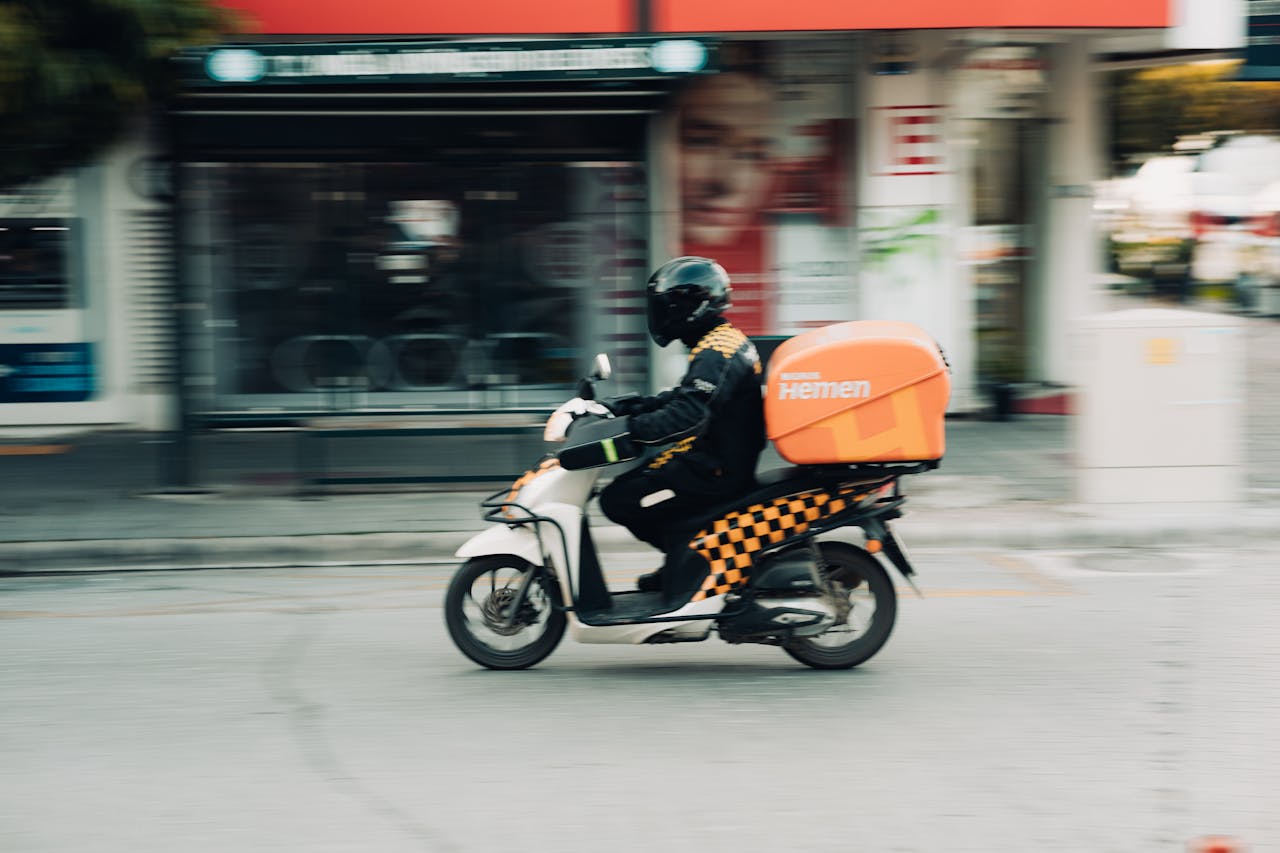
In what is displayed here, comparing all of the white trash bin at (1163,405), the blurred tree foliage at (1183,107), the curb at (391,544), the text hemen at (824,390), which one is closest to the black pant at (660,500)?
the text hemen at (824,390)

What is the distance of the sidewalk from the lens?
352 inches

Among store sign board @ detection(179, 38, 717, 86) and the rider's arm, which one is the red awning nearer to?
store sign board @ detection(179, 38, 717, 86)

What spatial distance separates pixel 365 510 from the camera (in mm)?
9977

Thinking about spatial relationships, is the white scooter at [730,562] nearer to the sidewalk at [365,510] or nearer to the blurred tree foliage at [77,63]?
the sidewalk at [365,510]

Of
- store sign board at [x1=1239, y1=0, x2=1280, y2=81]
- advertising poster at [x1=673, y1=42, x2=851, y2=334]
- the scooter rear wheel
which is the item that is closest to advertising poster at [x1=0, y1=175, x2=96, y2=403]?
advertising poster at [x1=673, y1=42, x2=851, y2=334]

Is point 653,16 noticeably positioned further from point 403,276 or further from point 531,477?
point 531,477

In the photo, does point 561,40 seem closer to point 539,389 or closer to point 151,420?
point 539,389

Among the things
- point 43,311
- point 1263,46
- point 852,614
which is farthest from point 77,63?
point 1263,46

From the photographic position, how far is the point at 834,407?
5754mm

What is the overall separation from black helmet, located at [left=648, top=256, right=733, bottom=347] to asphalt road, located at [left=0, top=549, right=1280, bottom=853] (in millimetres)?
1410

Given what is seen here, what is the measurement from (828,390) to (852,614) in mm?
966

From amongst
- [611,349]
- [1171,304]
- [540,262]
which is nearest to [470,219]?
[540,262]

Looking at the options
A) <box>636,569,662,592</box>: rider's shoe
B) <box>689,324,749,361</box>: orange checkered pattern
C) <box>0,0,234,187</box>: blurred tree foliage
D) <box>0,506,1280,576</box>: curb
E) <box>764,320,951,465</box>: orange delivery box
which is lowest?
<box>0,506,1280,576</box>: curb

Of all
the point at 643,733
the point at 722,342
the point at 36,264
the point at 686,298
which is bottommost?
the point at 643,733
